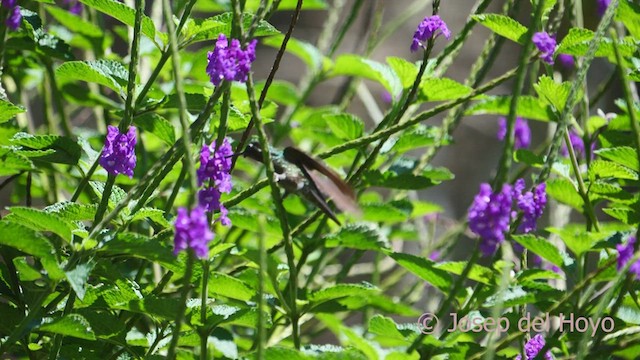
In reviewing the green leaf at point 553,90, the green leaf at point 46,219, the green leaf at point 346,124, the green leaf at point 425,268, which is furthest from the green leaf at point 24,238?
the green leaf at point 553,90

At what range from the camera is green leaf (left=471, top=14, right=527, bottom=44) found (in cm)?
114

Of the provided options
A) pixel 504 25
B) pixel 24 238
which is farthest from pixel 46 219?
pixel 504 25

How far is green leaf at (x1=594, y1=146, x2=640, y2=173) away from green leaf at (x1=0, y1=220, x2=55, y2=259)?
0.71 meters

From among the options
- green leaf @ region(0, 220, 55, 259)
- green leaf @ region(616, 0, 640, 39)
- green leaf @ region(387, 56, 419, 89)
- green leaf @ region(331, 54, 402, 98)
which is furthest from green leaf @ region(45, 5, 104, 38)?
green leaf @ region(616, 0, 640, 39)

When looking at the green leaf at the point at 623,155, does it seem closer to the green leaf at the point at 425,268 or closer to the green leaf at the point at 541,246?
the green leaf at the point at 541,246

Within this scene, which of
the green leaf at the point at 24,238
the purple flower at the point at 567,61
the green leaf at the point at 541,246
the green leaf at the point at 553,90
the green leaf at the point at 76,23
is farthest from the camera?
the purple flower at the point at 567,61

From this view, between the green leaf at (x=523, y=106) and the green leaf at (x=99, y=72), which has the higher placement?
the green leaf at (x=99, y=72)

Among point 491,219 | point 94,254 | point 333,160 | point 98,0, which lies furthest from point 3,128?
point 491,219

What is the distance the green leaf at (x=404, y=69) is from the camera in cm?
130

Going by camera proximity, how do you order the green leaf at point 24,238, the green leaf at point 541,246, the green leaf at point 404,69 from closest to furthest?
the green leaf at point 24,238
the green leaf at point 541,246
the green leaf at point 404,69

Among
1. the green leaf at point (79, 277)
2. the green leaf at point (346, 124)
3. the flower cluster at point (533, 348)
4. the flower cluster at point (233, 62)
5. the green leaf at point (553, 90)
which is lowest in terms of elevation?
the flower cluster at point (533, 348)

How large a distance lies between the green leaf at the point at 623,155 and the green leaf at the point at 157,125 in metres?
0.58

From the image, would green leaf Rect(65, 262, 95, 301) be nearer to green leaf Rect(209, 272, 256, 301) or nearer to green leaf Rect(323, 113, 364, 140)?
green leaf Rect(209, 272, 256, 301)

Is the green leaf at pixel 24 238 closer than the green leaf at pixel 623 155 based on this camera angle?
Yes
